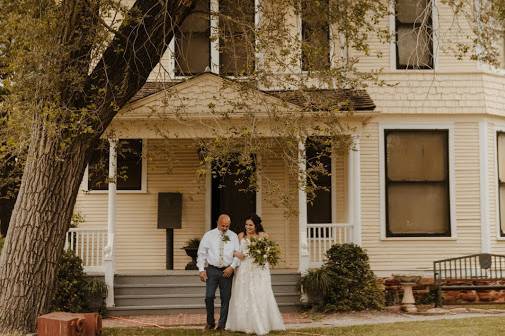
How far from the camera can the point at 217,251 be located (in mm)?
11500

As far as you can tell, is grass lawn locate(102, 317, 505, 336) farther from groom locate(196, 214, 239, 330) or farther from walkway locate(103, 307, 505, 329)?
walkway locate(103, 307, 505, 329)

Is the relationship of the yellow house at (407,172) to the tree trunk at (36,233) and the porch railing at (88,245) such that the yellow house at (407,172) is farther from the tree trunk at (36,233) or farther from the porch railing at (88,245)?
the tree trunk at (36,233)

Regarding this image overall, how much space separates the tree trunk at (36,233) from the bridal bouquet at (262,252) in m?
2.95

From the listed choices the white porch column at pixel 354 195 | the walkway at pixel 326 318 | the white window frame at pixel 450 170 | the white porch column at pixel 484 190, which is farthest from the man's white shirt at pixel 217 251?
the white porch column at pixel 484 190

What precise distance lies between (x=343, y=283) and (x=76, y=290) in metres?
5.16

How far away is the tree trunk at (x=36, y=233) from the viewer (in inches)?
389

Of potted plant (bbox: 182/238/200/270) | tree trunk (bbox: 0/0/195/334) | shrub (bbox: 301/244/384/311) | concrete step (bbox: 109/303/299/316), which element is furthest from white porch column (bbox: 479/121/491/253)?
tree trunk (bbox: 0/0/195/334)

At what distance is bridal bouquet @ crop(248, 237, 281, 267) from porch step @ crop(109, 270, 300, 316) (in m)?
3.26

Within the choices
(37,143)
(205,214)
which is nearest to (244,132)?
(37,143)

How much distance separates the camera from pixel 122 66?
10.4 metres

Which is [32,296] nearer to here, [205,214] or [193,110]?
[193,110]

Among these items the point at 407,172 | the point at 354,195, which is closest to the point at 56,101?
the point at 354,195

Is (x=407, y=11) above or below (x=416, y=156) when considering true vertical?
above

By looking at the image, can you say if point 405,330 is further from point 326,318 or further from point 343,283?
point 343,283
